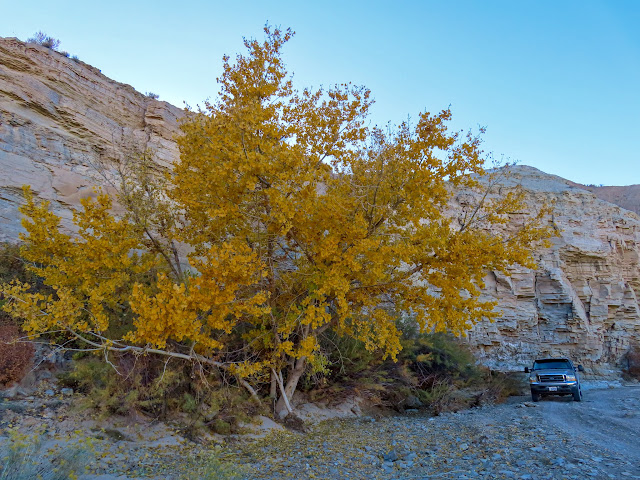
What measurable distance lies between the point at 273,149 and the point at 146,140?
44.8ft

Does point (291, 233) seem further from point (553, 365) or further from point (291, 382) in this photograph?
point (553, 365)

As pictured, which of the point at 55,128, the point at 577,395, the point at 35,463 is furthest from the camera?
the point at 55,128

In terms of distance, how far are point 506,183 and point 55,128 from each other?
2766 centimetres

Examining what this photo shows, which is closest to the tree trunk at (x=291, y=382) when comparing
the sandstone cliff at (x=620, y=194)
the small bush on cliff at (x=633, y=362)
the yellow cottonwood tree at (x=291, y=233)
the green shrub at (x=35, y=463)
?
the yellow cottonwood tree at (x=291, y=233)

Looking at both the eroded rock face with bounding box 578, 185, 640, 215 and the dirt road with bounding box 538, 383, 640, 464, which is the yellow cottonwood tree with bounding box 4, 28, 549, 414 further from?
the eroded rock face with bounding box 578, 185, 640, 215

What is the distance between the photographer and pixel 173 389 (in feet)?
26.1

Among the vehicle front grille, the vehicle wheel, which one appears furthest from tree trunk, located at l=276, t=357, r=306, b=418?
the vehicle wheel

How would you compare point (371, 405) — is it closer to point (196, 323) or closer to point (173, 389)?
point (173, 389)

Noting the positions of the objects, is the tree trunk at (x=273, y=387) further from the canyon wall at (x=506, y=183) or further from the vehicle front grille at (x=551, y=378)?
the vehicle front grille at (x=551, y=378)

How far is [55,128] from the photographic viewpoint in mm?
15695

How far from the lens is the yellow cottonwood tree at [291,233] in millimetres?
7312

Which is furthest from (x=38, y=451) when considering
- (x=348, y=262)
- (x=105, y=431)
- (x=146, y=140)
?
(x=146, y=140)

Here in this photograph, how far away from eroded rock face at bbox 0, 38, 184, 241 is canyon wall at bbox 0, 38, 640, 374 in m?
0.04

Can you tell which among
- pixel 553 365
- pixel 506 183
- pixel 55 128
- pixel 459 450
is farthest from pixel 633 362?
pixel 55 128
